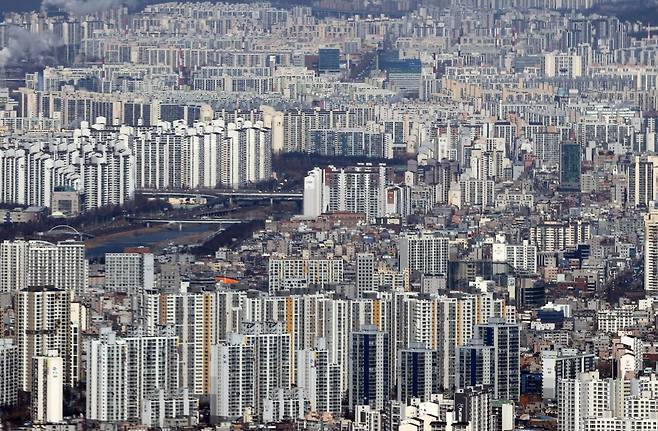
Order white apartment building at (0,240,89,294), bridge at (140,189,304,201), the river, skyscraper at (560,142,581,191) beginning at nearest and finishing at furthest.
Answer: white apartment building at (0,240,89,294) → the river → bridge at (140,189,304,201) → skyscraper at (560,142,581,191)

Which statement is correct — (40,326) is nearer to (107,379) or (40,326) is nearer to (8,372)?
(8,372)

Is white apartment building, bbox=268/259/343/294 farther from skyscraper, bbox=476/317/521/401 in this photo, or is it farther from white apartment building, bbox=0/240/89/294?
skyscraper, bbox=476/317/521/401

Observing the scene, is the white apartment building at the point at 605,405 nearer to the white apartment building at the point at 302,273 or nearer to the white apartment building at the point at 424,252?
the white apartment building at the point at 302,273

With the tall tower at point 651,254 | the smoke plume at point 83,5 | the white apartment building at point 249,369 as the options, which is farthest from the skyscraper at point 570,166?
the white apartment building at point 249,369

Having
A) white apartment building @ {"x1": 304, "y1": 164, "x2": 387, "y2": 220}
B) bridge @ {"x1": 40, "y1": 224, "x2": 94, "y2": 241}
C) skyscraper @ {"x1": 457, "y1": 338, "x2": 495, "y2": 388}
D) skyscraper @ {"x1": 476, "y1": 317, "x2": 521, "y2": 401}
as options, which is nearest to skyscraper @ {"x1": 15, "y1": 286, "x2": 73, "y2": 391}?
skyscraper @ {"x1": 457, "y1": 338, "x2": 495, "y2": 388}

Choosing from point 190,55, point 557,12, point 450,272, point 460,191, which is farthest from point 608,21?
point 450,272

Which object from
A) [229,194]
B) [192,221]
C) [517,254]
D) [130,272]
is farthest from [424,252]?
[229,194]
